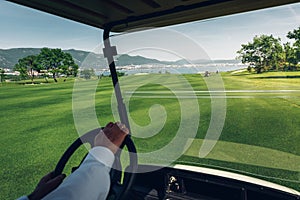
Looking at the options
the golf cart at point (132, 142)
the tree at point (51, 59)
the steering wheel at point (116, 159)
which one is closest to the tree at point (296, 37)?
the golf cart at point (132, 142)

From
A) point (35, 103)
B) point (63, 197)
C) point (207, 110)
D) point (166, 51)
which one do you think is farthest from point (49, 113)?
point (63, 197)

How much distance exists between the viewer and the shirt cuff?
0.57 meters

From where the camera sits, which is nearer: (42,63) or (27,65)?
(42,63)

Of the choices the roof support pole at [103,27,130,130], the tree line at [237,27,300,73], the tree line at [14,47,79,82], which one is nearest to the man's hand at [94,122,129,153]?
the roof support pole at [103,27,130,130]

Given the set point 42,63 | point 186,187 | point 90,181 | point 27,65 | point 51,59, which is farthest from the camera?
point 27,65

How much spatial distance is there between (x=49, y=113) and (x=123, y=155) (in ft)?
31.9

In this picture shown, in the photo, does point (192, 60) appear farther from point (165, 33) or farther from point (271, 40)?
point (271, 40)

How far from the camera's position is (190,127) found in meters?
6.14

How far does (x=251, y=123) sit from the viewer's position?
613 centimetres

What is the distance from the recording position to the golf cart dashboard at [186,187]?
105 cm

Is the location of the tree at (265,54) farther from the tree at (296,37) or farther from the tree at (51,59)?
the tree at (51,59)

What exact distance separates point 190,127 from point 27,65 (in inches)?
349

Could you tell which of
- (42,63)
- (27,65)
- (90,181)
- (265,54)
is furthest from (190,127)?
(27,65)

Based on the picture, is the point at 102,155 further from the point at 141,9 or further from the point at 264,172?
the point at 264,172
